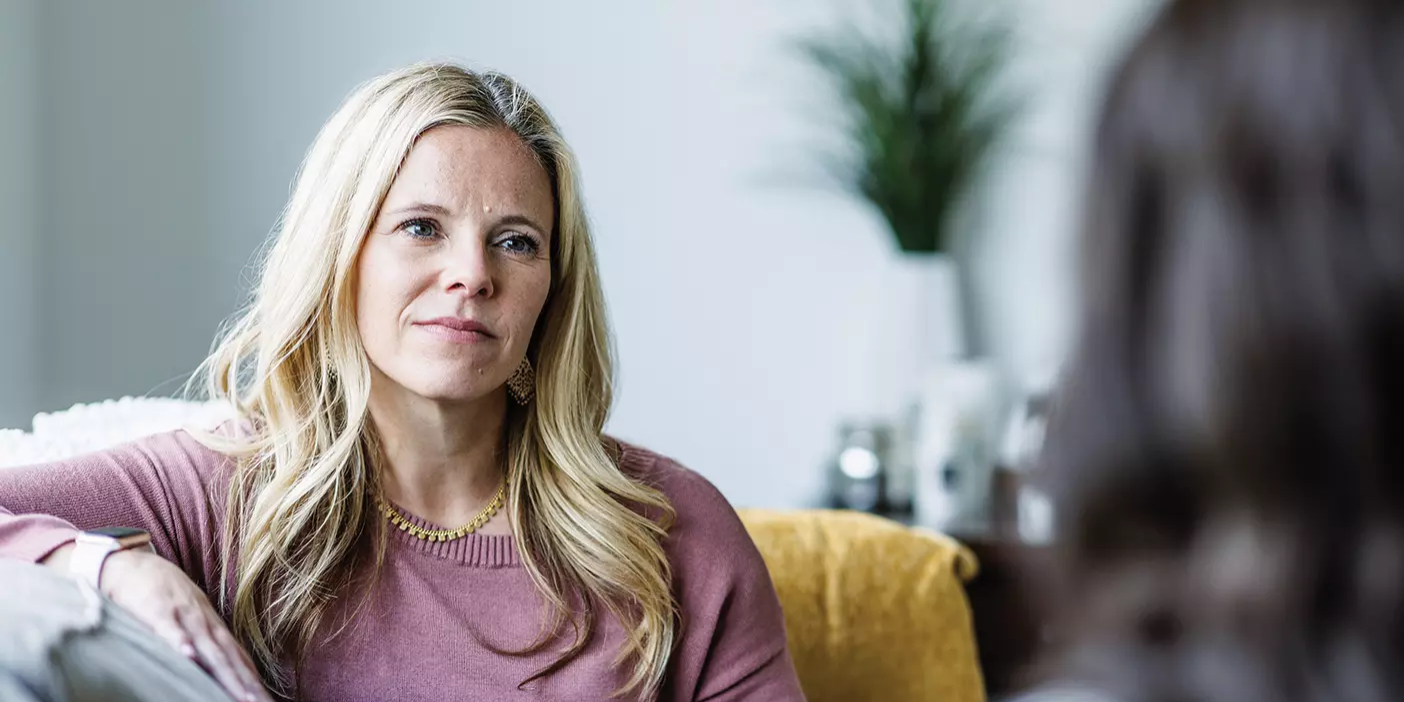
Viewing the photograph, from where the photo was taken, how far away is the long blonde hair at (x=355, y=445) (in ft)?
4.59

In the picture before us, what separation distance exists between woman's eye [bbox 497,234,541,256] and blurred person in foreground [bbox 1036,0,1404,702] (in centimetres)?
97

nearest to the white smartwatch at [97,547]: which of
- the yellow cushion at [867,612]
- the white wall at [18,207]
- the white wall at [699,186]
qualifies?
the yellow cushion at [867,612]

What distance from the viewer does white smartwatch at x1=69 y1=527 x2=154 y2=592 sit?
1.16 metres

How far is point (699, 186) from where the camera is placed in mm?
3281

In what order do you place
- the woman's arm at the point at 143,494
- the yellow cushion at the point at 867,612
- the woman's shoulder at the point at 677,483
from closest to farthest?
the woman's arm at the point at 143,494 < the woman's shoulder at the point at 677,483 < the yellow cushion at the point at 867,612

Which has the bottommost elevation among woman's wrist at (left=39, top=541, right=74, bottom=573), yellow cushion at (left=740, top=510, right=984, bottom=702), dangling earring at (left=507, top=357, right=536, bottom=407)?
yellow cushion at (left=740, top=510, right=984, bottom=702)

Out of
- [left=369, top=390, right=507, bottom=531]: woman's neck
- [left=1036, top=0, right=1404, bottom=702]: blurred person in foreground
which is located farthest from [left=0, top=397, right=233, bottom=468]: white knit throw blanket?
[left=1036, top=0, right=1404, bottom=702]: blurred person in foreground

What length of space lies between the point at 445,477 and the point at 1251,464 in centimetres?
109

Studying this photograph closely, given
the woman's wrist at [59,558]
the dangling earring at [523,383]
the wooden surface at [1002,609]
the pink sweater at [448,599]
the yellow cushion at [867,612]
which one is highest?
the dangling earring at [523,383]

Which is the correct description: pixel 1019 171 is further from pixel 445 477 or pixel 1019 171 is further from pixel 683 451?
pixel 445 477

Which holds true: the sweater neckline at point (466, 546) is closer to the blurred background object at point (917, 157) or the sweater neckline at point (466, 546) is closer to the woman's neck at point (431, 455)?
the woman's neck at point (431, 455)

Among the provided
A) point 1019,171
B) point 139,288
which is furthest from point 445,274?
point 1019,171

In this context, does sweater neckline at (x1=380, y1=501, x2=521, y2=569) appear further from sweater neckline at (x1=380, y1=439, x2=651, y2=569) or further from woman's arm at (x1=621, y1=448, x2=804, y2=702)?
woman's arm at (x1=621, y1=448, x2=804, y2=702)

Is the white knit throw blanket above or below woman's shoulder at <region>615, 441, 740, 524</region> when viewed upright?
above
